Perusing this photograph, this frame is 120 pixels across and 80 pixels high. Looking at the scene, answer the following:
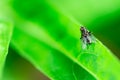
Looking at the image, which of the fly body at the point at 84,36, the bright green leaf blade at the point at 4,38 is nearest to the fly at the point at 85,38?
the fly body at the point at 84,36

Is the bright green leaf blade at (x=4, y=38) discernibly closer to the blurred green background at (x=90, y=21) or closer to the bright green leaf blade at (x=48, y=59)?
the bright green leaf blade at (x=48, y=59)

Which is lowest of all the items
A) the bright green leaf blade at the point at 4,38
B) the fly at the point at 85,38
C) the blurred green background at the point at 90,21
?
the bright green leaf blade at the point at 4,38

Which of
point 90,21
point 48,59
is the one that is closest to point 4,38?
Answer: point 48,59

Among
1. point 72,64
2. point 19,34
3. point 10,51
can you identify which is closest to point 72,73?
point 72,64

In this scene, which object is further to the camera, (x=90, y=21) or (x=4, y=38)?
(x=90, y=21)

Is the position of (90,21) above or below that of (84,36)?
above

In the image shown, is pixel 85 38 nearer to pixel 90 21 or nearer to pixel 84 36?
pixel 84 36
